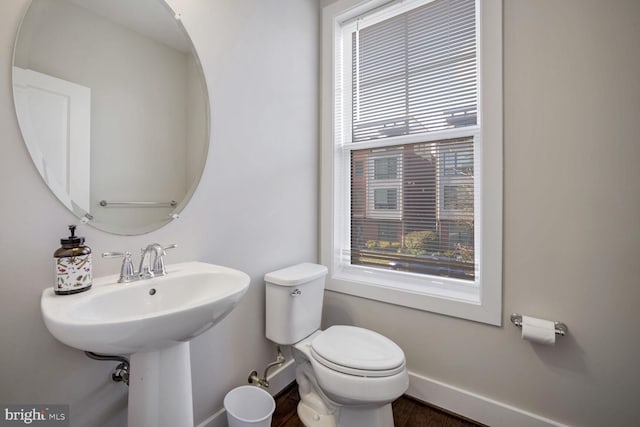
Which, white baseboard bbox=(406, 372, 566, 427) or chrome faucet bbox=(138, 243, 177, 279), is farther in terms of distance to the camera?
white baseboard bbox=(406, 372, 566, 427)

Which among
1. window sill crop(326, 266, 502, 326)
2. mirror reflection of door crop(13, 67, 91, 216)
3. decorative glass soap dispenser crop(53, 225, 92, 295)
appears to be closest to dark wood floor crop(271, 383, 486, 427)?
window sill crop(326, 266, 502, 326)

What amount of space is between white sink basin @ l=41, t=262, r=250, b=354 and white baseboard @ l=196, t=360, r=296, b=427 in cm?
68

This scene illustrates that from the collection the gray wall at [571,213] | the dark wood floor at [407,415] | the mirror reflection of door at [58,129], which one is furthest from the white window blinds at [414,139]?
the mirror reflection of door at [58,129]

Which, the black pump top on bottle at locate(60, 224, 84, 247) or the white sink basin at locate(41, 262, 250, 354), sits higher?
the black pump top on bottle at locate(60, 224, 84, 247)

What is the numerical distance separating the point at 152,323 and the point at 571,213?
1608 mm

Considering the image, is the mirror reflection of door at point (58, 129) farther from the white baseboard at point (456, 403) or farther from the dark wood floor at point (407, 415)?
the dark wood floor at point (407, 415)

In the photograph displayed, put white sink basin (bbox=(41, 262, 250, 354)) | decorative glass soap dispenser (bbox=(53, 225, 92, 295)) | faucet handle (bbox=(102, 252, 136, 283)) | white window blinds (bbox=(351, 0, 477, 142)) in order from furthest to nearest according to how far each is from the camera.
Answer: white window blinds (bbox=(351, 0, 477, 142)) → faucet handle (bbox=(102, 252, 136, 283)) → decorative glass soap dispenser (bbox=(53, 225, 92, 295)) → white sink basin (bbox=(41, 262, 250, 354))

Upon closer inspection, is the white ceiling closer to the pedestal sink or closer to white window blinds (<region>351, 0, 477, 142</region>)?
the pedestal sink

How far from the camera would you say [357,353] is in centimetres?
120

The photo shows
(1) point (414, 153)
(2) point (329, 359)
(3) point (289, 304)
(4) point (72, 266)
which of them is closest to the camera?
(4) point (72, 266)

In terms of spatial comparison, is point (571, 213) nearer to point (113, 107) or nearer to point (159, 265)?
point (159, 265)

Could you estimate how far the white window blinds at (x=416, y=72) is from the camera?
150 centimetres

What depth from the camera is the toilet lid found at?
1101 millimetres

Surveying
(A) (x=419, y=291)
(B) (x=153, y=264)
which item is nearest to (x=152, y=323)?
(B) (x=153, y=264)
